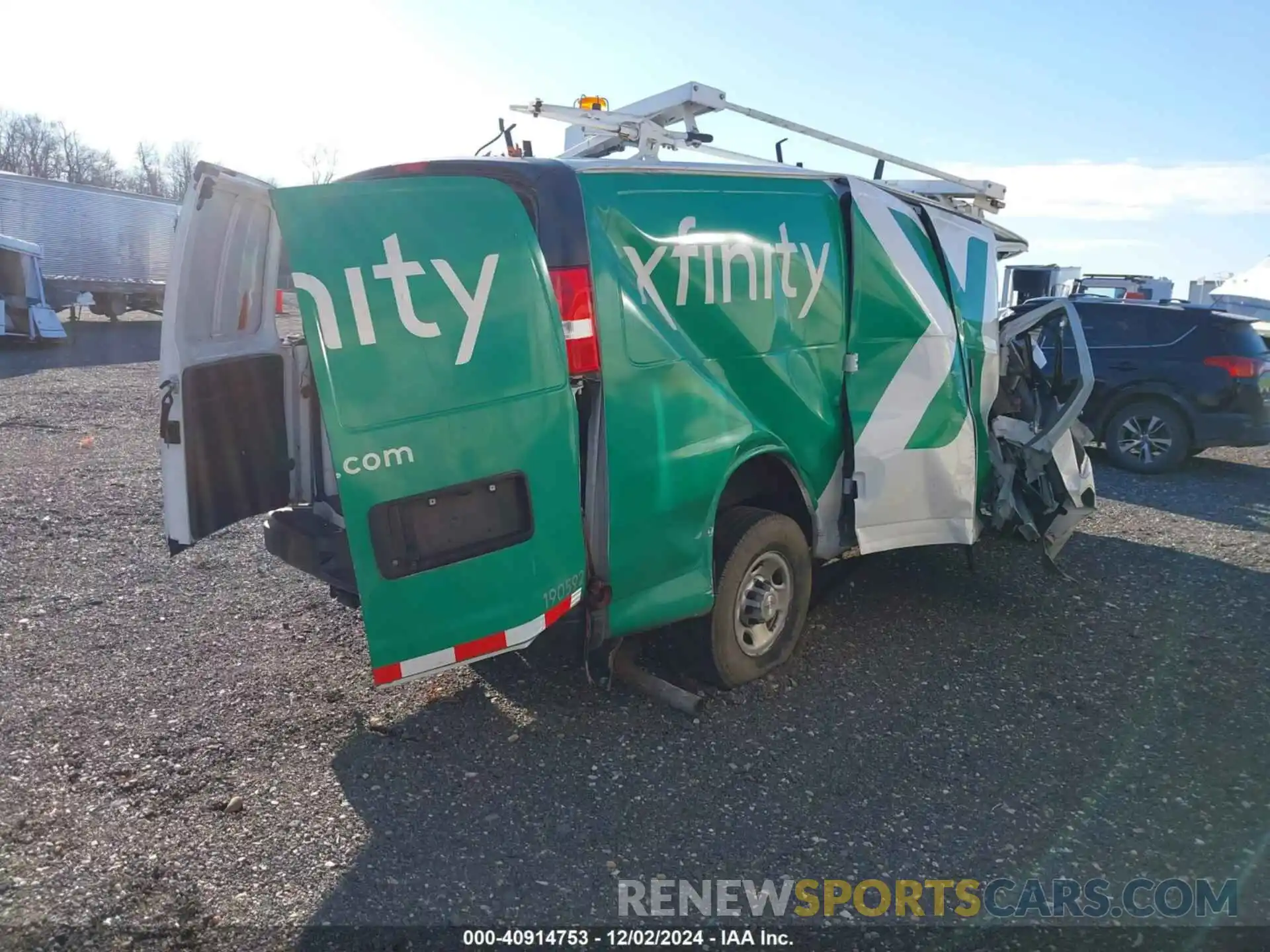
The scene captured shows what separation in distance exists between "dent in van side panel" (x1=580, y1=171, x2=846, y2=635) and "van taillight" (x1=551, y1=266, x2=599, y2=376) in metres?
0.05

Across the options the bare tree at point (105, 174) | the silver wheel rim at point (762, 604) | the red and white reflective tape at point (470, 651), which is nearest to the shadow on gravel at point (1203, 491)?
the silver wheel rim at point (762, 604)

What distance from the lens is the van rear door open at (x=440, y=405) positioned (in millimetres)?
2967

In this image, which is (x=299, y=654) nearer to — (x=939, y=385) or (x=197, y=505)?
(x=197, y=505)

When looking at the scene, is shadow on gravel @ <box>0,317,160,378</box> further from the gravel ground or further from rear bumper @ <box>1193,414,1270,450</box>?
rear bumper @ <box>1193,414,1270,450</box>

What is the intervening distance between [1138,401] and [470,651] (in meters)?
9.25

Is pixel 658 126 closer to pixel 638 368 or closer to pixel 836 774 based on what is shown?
pixel 638 368

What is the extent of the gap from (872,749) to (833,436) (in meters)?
1.57

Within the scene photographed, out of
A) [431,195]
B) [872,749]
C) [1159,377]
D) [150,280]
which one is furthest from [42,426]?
[150,280]

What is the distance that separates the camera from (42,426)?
36.4 ft

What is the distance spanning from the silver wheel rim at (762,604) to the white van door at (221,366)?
7.23 feet

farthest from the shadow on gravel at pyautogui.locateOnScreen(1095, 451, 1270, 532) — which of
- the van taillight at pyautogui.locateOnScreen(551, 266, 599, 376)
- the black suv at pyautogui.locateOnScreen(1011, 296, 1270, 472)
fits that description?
the van taillight at pyautogui.locateOnScreen(551, 266, 599, 376)

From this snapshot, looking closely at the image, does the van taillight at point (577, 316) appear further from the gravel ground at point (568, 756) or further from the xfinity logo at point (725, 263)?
the gravel ground at point (568, 756)

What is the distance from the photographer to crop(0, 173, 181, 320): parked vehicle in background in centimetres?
2544

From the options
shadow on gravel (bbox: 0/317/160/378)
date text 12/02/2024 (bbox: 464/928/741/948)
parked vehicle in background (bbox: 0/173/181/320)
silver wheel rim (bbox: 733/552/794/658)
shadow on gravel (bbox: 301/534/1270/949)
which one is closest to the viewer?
→ date text 12/02/2024 (bbox: 464/928/741/948)
